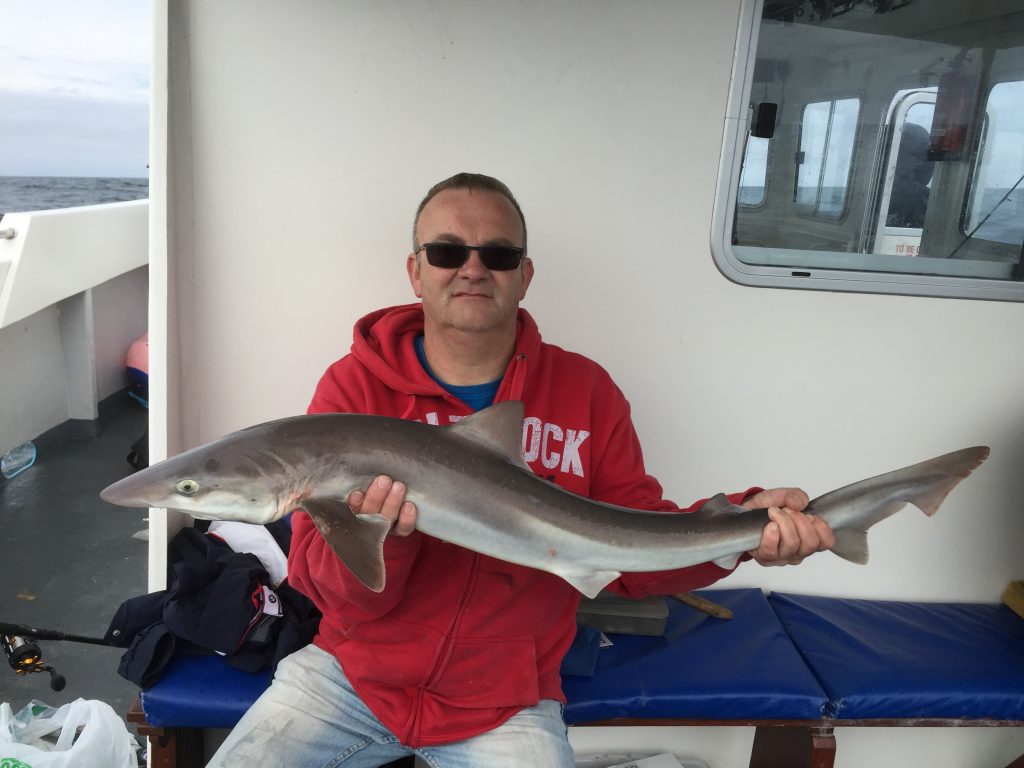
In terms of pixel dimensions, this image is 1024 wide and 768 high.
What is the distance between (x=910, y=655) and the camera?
3070 millimetres

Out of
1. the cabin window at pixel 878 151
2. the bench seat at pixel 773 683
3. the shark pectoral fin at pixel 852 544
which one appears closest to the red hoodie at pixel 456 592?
the shark pectoral fin at pixel 852 544

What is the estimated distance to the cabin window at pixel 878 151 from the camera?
9.94ft

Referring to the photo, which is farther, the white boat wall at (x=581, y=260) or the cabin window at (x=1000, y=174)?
the cabin window at (x=1000, y=174)

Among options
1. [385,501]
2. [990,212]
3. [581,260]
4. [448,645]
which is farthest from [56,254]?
[990,212]

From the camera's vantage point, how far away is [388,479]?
1.68 meters

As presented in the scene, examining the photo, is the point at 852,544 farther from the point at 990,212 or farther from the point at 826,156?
the point at 990,212

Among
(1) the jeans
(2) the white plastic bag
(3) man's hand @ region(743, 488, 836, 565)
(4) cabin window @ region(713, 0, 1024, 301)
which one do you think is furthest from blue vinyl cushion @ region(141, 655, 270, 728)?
(4) cabin window @ region(713, 0, 1024, 301)

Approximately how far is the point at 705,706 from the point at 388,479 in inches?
67.8

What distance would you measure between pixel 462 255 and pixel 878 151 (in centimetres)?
203

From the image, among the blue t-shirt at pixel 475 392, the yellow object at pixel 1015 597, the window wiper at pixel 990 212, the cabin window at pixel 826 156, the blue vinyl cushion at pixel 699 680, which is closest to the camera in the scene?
the blue t-shirt at pixel 475 392

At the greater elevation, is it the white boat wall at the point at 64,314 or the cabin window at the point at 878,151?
the cabin window at the point at 878,151

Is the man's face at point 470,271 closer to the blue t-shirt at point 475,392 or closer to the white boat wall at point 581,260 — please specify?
the blue t-shirt at point 475,392

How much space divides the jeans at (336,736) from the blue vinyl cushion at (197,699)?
266 millimetres

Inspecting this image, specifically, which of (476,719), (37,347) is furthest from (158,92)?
(37,347)
